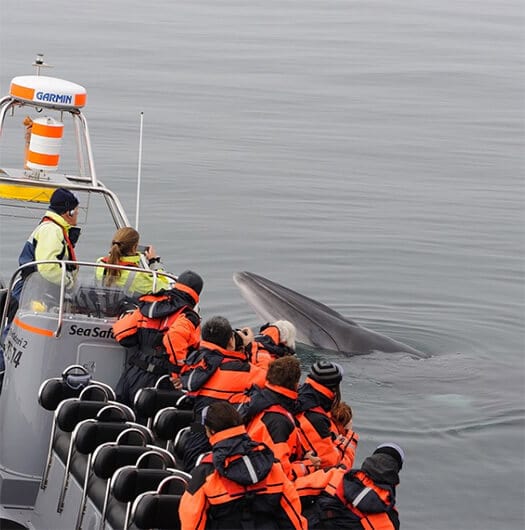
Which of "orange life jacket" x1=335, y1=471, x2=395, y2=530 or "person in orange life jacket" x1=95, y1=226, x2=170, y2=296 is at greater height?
"person in orange life jacket" x1=95, y1=226, x2=170, y2=296

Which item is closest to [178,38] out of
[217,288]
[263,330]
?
[217,288]

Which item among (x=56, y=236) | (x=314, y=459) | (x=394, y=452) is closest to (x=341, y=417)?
(x=314, y=459)

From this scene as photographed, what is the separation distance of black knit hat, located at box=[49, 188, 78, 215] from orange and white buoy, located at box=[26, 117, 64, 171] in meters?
2.12

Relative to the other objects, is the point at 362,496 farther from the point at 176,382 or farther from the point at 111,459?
the point at 176,382

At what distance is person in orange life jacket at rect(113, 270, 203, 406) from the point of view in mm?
10164

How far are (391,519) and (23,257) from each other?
494 centimetres

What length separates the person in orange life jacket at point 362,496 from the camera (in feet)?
26.6

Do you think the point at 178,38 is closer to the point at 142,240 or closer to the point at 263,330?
the point at 142,240

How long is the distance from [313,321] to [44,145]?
503 cm

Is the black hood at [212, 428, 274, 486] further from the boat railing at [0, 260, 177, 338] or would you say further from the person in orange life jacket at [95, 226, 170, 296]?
the person in orange life jacket at [95, 226, 170, 296]

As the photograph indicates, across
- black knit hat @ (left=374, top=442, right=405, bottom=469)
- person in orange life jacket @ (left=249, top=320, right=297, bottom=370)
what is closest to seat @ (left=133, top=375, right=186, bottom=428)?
person in orange life jacket @ (left=249, top=320, right=297, bottom=370)

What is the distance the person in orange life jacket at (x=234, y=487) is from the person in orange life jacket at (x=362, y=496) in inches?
25.1

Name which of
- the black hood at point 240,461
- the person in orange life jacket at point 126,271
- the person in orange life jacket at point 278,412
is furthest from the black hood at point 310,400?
the person in orange life jacket at point 126,271

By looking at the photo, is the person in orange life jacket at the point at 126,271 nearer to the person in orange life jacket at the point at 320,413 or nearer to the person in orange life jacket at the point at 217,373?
the person in orange life jacket at the point at 217,373
